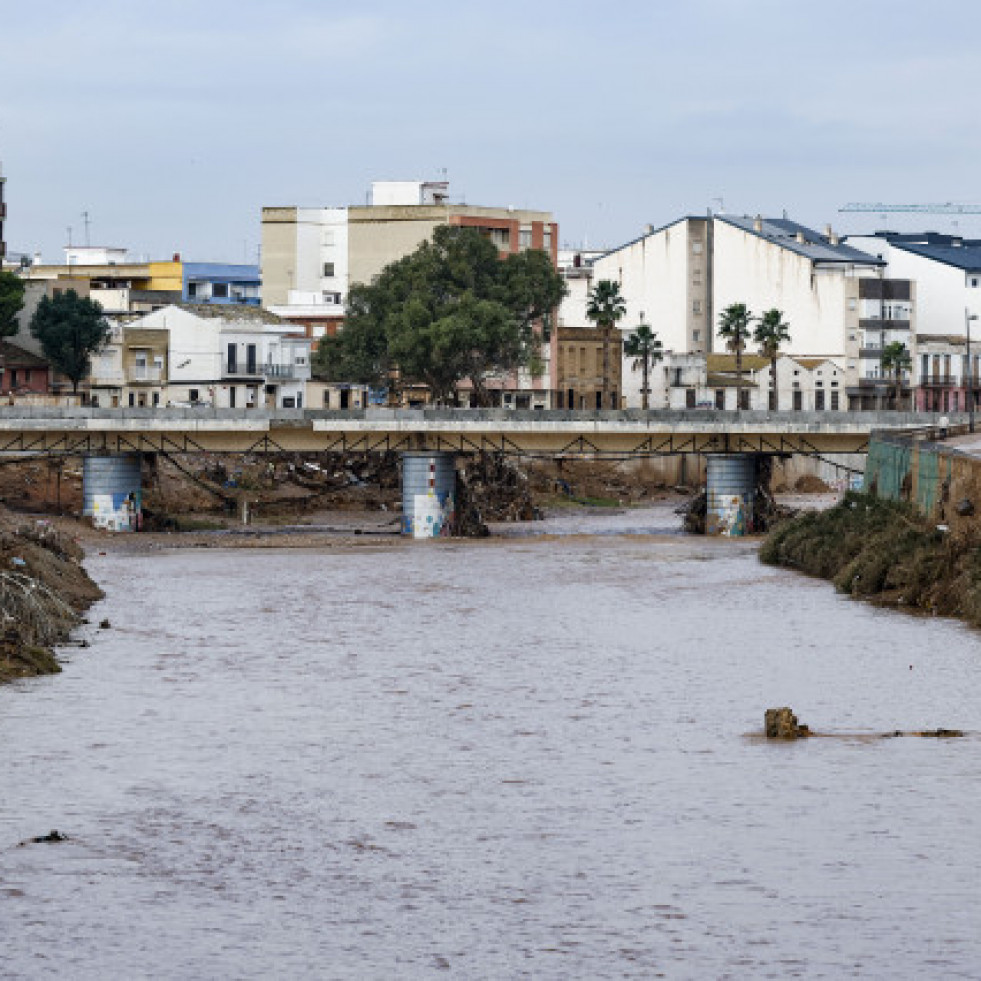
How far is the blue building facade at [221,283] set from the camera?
145m

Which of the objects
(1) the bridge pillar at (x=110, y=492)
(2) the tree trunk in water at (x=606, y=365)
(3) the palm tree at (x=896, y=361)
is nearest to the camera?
(1) the bridge pillar at (x=110, y=492)

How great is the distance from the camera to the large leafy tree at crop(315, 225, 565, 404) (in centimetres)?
10756

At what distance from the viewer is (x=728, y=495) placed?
89.4 m

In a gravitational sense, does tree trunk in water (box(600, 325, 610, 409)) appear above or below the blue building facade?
below

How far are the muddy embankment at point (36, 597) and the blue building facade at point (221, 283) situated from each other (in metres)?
83.7

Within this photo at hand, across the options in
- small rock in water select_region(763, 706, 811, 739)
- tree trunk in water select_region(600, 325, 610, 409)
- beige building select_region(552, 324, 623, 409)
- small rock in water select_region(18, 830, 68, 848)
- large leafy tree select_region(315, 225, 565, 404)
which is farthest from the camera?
beige building select_region(552, 324, 623, 409)

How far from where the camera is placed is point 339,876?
2752 cm

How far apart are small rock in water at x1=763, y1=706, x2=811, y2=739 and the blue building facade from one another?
10906cm

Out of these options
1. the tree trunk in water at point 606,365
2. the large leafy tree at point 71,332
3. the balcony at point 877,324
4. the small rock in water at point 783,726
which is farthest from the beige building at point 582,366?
the small rock in water at point 783,726

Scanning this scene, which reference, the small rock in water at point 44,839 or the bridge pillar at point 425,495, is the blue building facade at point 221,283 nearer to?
the bridge pillar at point 425,495

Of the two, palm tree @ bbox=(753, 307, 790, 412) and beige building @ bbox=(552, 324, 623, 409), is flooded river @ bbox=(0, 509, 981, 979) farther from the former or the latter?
beige building @ bbox=(552, 324, 623, 409)

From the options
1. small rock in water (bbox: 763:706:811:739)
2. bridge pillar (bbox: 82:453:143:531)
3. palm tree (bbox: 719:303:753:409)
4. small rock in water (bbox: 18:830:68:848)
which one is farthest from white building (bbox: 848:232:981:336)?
small rock in water (bbox: 18:830:68:848)

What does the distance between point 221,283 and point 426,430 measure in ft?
212

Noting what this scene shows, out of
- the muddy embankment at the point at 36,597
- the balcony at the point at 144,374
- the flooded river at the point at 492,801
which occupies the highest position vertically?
the balcony at the point at 144,374
